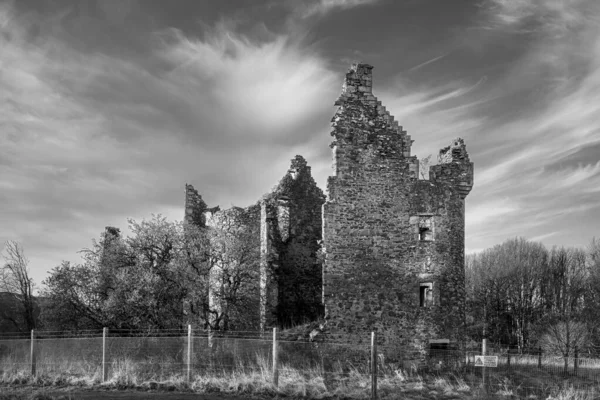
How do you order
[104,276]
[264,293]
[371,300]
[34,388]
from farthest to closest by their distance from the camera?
1. [264,293]
2. [104,276]
3. [371,300]
4. [34,388]

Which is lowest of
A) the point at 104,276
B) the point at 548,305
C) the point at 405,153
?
the point at 548,305

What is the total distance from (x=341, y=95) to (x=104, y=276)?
37.4 ft

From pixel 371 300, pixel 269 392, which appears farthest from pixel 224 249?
pixel 269 392

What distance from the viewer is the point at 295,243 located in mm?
28672

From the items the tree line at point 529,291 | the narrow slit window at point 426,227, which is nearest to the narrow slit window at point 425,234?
the narrow slit window at point 426,227

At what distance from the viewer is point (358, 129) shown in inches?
836

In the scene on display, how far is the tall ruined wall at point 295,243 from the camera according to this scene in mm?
Answer: 27266

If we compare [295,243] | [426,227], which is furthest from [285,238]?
[426,227]

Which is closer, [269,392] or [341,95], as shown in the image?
[269,392]

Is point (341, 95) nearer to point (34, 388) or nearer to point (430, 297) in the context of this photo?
point (430, 297)

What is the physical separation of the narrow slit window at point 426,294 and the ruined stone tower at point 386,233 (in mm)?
37

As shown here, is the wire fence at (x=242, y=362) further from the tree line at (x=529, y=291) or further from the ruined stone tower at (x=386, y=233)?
the tree line at (x=529, y=291)

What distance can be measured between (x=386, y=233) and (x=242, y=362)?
690 centimetres

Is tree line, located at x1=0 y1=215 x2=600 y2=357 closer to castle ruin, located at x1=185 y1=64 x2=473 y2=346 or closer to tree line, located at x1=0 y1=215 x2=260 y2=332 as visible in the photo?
tree line, located at x1=0 y1=215 x2=260 y2=332
